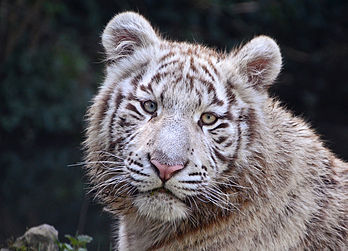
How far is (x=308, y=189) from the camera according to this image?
5.25 metres

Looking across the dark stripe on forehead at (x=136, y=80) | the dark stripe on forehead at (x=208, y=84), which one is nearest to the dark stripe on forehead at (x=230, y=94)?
the dark stripe on forehead at (x=208, y=84)

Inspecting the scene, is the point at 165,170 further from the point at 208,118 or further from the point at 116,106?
the point at 116,106

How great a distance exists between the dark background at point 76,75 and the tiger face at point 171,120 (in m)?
4.53

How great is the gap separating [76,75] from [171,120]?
15137 millimetres

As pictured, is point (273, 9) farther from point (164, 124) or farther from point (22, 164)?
point (164, 124)

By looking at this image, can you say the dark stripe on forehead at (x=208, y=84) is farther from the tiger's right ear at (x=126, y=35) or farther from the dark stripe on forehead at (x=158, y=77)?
the tiger's right ear at (x=126, y=35)

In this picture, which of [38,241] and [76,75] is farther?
[76,75]

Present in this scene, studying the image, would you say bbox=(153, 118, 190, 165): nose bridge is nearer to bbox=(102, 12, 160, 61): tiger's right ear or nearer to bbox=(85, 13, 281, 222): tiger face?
bbox=(85, 13, 281, 222): tiger face

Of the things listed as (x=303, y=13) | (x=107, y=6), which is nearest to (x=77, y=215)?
(x=107, y=6)

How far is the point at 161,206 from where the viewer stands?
4.90m

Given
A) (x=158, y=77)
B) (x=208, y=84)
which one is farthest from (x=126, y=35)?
(x=208, y=84)

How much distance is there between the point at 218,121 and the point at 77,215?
7537mm

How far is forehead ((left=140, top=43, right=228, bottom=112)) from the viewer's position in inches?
202

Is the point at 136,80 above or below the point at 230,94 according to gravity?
below
